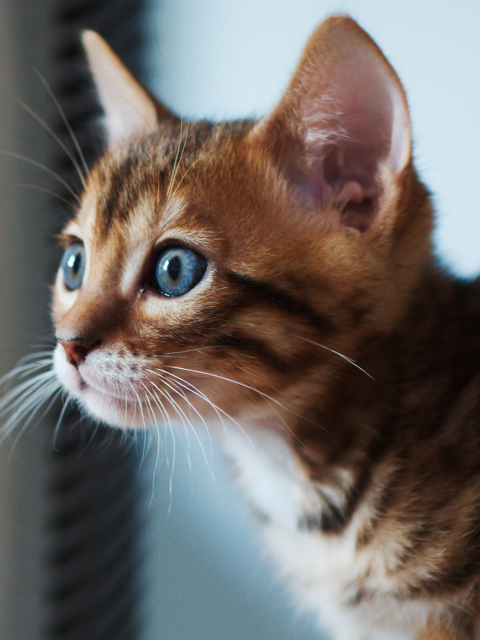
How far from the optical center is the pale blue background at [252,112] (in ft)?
2.17

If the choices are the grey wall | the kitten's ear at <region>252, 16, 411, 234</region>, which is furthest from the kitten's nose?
the grey wall

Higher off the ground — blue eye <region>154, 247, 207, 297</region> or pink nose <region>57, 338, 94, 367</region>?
blue eye <region>154, 247, 207, 297</region>

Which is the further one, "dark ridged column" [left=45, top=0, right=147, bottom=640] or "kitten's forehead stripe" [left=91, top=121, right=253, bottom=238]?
"dark ridged column" [left=45, top=0, right=147, bottom=640]

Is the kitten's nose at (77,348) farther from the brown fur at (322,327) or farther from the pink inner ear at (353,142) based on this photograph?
the pink inner ear at (353,142)

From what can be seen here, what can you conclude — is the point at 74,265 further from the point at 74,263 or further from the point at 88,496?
the point at 88,496

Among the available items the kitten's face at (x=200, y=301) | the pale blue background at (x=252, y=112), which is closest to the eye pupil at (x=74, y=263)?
the kitten's face at (x=200, y=301)

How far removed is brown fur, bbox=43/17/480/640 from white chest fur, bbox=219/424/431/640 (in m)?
Answer: 0.01

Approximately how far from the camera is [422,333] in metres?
0.63

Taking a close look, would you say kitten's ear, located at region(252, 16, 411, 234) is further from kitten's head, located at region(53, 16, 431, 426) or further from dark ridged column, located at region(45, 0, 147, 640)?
dark ridged column, located at region(45, 0, 147, 640)

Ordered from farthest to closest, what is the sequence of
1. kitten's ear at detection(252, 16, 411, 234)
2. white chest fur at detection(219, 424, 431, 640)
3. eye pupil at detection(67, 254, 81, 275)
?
eye pupil at detection(67, 254, 81, 275), white chest fur at detection(219, 424, 431, 640), kitten's ear at detection(252, 16, 411, 234)

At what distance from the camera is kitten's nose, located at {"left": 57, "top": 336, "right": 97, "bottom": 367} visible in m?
0.55

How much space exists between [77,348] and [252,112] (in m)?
0.38

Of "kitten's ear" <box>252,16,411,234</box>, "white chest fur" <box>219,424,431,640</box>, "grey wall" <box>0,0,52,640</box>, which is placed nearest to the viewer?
"kitten's ear" <box>252,16,411,234</box>

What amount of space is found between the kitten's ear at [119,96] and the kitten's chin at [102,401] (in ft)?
1.04
